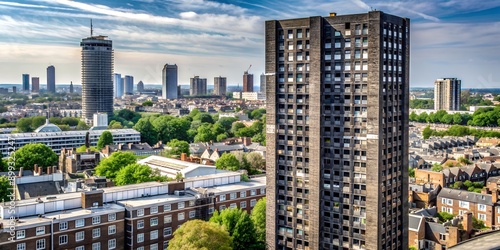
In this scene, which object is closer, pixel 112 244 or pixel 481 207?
pixel 112 244

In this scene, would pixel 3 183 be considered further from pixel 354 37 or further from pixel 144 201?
pixel 354 37

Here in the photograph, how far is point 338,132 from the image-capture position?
2727 cm

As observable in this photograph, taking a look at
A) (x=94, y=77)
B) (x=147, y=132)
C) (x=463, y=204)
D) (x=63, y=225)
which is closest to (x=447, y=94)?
(x=147, y=132)

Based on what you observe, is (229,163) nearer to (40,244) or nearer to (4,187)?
(4,187)

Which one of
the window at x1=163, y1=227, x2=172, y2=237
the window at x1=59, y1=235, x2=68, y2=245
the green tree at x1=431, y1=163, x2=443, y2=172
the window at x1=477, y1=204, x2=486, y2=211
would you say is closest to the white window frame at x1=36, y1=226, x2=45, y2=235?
the window at x1=59, y1=235, x2=68, y2=245

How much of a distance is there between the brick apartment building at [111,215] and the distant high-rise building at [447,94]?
117032 millimetres

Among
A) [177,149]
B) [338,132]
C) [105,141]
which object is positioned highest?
[338,132]

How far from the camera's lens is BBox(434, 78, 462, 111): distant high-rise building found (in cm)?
13712

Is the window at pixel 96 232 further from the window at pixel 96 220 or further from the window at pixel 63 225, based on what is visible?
the window at pixel 63 225

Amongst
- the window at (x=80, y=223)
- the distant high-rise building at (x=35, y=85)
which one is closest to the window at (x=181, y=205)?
the window at (x=80, y=223)

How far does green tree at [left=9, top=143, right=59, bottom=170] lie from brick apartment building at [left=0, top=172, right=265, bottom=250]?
22.9 meters

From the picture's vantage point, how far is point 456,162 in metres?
56.0

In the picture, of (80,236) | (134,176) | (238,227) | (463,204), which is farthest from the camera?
(134,176)

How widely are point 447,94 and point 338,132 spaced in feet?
404
